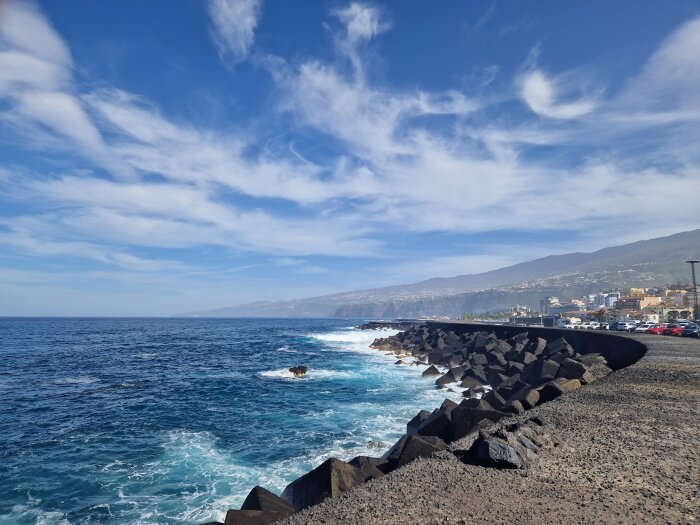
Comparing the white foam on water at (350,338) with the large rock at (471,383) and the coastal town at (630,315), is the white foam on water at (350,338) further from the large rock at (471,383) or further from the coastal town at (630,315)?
the large rock at (471,383)

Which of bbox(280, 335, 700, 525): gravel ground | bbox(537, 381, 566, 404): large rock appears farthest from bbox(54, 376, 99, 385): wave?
bbox(280, 335, 700, 525): gravel ground

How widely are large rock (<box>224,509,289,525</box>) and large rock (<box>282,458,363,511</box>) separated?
94 cm

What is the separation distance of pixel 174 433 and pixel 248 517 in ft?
37.2

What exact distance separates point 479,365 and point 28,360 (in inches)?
1645

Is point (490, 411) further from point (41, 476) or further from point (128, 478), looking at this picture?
point (41, 476)

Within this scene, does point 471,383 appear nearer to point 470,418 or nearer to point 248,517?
point 470,418

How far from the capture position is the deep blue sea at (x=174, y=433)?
1063 cm

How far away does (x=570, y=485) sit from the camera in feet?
20.3

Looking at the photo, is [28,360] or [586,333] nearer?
[586,333]

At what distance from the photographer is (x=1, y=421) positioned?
1794 centimetres

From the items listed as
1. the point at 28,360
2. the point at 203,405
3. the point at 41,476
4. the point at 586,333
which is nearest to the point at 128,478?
the point at 41,476

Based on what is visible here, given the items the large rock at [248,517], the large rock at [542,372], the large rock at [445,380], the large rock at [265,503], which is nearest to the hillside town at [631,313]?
the large rock at [445,380]

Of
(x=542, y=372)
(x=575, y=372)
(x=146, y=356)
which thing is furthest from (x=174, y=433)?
(x=146, y=356)

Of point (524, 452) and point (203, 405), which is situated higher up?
point (524, 452)
